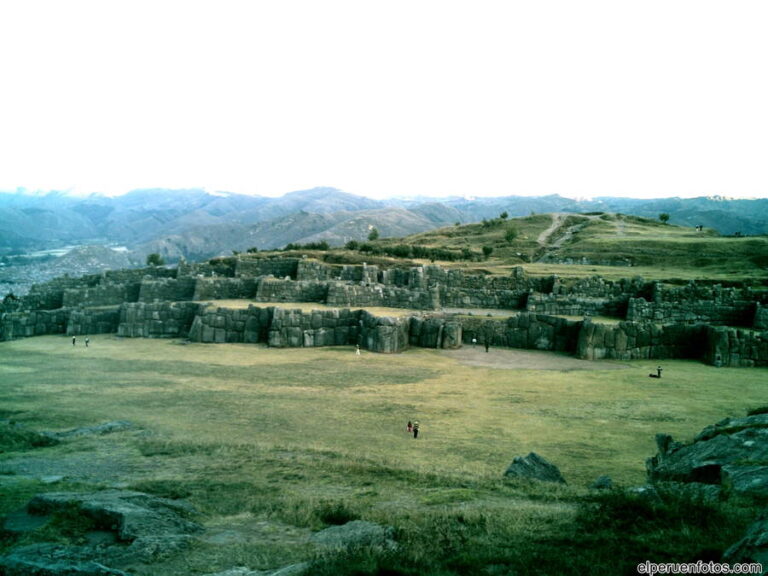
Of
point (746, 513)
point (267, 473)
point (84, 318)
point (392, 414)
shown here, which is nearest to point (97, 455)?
point (267, 473)

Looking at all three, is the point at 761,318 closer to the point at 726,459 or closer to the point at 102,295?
the point at 726,459

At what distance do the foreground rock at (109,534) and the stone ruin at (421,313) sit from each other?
22.5 meters

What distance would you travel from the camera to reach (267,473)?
13641mm

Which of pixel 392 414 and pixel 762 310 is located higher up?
pixel 762 310

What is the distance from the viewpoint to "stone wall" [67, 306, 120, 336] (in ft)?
124

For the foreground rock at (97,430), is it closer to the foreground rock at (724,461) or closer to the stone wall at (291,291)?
the foreground rock at (724,461)

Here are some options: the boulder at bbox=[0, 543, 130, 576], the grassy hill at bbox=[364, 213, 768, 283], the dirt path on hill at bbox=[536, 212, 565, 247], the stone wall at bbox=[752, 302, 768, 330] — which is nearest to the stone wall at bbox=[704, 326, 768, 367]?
the stone wall at bbox=[752, 302, 768, 330]

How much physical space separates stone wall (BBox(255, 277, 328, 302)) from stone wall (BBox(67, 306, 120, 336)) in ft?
32.0

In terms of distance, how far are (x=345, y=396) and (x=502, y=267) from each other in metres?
32.8

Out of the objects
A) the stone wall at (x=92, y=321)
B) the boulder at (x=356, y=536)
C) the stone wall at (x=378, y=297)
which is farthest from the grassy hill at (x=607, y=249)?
the boulder at (x=356, y=536)

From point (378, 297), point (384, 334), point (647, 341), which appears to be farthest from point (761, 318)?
point (378, 297)

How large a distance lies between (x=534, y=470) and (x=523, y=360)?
16980 millimetres

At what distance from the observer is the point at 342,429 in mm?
18766

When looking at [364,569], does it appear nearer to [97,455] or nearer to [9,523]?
[9,523]
